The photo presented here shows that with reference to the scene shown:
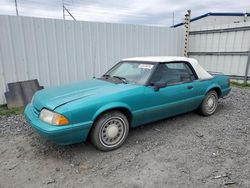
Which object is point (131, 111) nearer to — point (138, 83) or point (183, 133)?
point (138, 83)

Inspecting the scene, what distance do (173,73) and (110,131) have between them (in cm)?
175

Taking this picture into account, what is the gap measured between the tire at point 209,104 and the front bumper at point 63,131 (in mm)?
2817

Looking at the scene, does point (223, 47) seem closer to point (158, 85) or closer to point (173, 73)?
point (173, 73)

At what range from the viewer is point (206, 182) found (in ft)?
8.54

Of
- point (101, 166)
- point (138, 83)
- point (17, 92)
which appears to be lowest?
point (101, 166)

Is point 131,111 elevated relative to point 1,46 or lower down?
lower down

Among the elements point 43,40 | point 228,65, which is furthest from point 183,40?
point 43,40

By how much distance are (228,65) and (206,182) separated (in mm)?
6863

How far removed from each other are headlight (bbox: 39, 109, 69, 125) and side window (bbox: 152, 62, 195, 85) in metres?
1.72

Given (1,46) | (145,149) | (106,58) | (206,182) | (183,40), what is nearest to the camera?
(206,182)

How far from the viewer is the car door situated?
3.67 metres

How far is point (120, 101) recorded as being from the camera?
329 cm

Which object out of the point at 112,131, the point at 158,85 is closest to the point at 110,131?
the point at 112,131

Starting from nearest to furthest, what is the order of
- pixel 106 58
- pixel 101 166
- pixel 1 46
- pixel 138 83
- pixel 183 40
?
pixel 101 166 → pixel 138 83 → pixel 1 46 → pixel 106 58 → pixel 183 40
